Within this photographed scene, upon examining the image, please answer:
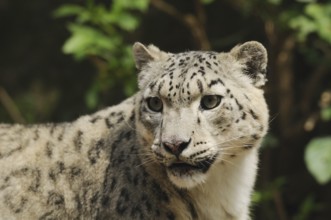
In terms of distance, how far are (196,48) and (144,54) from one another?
331 centimetres

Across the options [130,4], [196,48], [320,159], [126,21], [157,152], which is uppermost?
[130,4]

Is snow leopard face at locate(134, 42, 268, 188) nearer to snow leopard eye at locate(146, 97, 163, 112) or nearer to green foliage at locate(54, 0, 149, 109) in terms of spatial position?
snow leopard eye at locate(146, 97, 163, 112)

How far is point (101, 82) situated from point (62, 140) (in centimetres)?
239

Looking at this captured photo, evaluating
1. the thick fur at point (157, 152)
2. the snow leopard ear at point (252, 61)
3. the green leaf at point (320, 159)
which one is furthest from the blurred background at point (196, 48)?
the thick fur at point (157, 152)

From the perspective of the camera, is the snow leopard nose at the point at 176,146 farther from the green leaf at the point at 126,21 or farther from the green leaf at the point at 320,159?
the green leaf at the point at 126,21

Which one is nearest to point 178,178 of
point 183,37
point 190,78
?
point 190,78

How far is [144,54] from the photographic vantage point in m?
5.25

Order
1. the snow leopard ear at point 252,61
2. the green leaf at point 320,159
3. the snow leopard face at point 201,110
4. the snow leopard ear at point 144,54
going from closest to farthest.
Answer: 1. the snow leopard face at point 201,110
2. the snow leopard ear at point 252,61
3. the snow leopard ear at point 144,54
4. the green leaf at point 320,159

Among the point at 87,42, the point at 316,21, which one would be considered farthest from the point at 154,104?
the point at 316,21

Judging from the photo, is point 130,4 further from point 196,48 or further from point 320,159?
point 320,159

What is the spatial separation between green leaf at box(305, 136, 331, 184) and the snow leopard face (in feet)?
5.01

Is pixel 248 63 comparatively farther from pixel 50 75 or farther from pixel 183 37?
pixel 50 75

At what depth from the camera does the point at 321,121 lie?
8789 mm

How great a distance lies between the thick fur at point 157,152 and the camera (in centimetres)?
463
